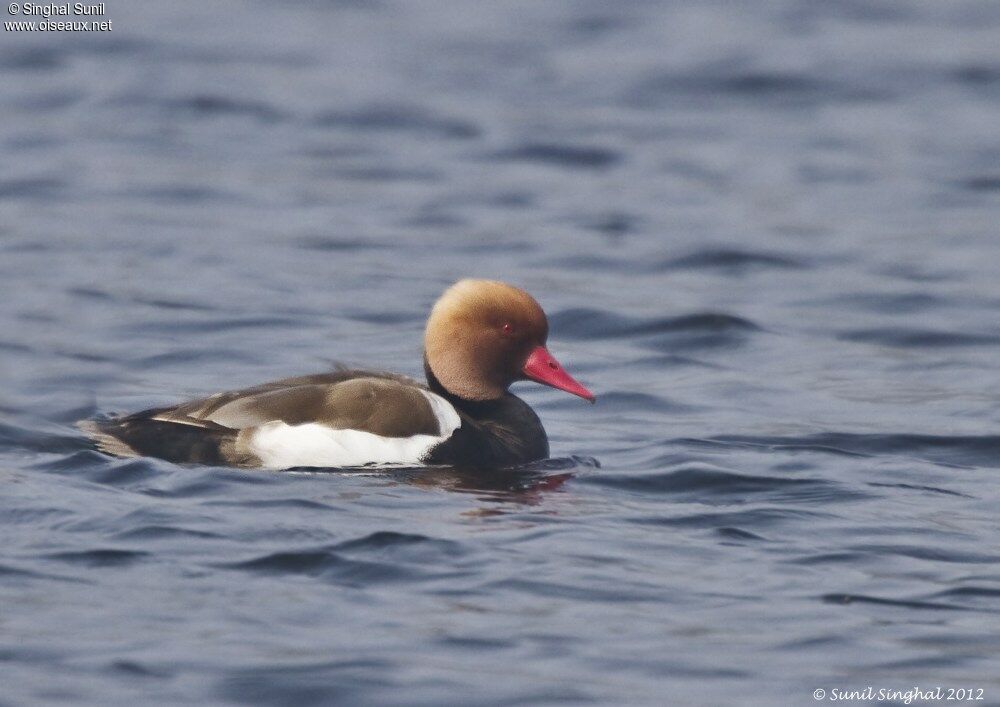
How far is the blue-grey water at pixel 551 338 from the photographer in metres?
6.18

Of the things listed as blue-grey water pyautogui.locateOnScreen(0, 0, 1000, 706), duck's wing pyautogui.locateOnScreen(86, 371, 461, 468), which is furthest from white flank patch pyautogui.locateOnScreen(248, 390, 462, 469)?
blue-grey water pyautogui.locateOnScreen(0, 0, 1000, 706)

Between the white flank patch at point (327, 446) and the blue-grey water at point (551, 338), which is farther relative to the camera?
the white flank patch at point (327, 446)

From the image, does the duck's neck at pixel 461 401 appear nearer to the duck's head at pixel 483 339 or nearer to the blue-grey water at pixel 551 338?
the duck's head at pixel 483 339

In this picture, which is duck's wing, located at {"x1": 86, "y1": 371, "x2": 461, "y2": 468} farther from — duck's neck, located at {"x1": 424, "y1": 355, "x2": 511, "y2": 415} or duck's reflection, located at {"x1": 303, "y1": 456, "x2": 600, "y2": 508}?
duck's neck, located at {"x1": 424, "y1": 355, "x2": 511, "y2": 415}

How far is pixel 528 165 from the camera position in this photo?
1653cm

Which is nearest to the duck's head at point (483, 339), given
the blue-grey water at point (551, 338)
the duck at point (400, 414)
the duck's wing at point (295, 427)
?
the duck at point (400, 414)

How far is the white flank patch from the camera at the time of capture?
7.93 meters

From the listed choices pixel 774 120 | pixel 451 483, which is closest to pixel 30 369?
pixel 451 483

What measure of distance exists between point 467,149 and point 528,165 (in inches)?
27.7

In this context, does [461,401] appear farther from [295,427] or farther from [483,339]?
[295,427]

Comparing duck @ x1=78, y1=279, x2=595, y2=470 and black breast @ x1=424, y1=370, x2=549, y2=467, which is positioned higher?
duck @ x1=78, y1=279, x2=595, y2=470

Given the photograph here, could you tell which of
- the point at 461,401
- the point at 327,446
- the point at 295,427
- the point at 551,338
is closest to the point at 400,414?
the point at 327,446

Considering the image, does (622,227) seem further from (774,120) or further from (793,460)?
(793,460)

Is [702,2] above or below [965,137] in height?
above
